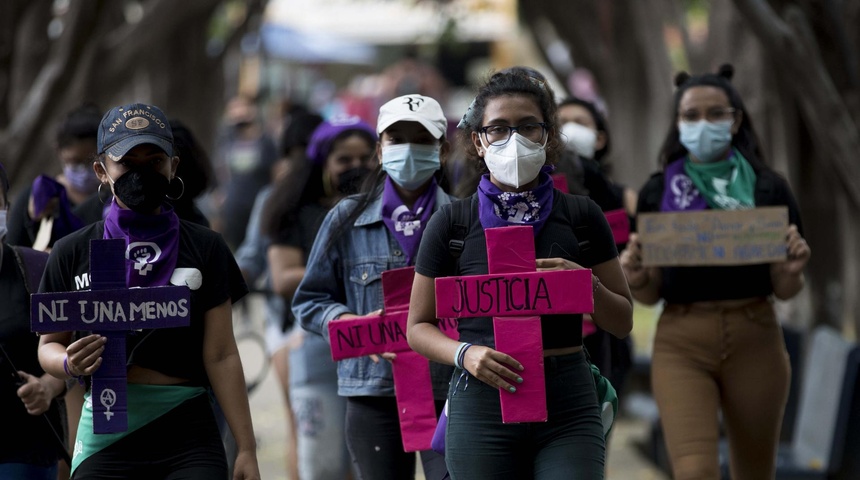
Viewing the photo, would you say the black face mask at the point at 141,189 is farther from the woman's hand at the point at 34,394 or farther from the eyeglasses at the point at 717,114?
the eyeglasses at the point at 717,114

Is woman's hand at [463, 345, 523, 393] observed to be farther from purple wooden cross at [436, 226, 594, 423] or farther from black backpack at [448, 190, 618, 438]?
black backpack at [448, 190, 618, 438]

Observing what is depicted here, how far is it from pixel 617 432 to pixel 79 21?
5551 millimetres

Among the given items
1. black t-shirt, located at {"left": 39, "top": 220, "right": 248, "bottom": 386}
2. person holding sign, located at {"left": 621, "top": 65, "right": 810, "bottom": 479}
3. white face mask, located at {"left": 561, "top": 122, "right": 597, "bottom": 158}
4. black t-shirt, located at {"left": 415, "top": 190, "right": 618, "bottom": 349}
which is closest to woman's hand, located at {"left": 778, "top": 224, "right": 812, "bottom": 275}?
person holding sign, located at {"left": 621, "top": 65, "right": 810, "bottom": 479}

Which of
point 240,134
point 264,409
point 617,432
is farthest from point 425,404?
point 240,134

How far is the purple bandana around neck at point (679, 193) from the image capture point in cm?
611

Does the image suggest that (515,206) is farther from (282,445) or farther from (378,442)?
(282,445)

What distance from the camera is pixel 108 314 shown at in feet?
13.7

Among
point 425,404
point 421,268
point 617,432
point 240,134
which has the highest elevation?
point 240,134

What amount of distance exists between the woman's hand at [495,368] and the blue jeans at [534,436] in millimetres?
111

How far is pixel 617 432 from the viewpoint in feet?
36.9

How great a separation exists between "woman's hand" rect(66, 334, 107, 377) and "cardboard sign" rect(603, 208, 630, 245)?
2.69 metres

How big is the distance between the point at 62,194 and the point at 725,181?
118 inches

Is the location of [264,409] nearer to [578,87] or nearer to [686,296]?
[686,296]

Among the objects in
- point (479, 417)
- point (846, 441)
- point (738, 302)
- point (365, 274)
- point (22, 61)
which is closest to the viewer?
point (479, 417)
